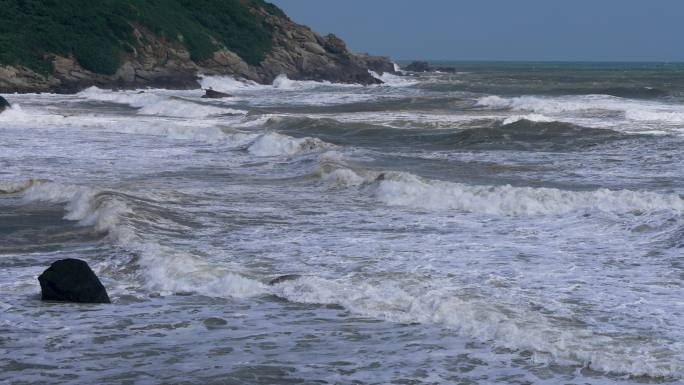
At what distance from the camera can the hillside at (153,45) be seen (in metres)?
52.6

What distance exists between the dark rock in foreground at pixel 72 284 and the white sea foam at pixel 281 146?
14564 millimetres

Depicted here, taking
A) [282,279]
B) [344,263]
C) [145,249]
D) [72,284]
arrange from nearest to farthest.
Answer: [72,284] < [282,279] < [344,263] < [145,249]

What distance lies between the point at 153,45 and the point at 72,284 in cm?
5109

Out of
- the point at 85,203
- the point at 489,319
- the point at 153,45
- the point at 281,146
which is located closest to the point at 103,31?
the point at 153,45

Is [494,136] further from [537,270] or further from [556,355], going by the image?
[556,355]

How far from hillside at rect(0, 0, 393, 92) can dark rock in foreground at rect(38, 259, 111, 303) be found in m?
40.6

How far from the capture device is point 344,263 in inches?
436

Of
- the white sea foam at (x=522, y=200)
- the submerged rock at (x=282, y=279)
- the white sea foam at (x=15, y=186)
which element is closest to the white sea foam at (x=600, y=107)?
the white sea foam at (x=522, y=200)

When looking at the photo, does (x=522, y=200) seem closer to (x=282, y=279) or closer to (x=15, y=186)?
(x=282, y=279)

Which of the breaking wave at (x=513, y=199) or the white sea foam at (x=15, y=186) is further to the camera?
the white sea foam at (x=15, y=186)

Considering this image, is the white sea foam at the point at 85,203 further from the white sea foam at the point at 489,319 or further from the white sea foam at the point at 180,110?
the white sea foam at the point at 180,110

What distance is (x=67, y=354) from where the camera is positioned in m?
7.77

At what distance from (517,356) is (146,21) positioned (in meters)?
55.9

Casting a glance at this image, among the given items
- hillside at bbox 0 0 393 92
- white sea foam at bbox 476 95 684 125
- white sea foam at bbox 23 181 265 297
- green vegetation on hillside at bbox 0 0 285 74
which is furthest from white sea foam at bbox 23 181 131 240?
green vegetation on hillside at bbox 0 0 285 74
